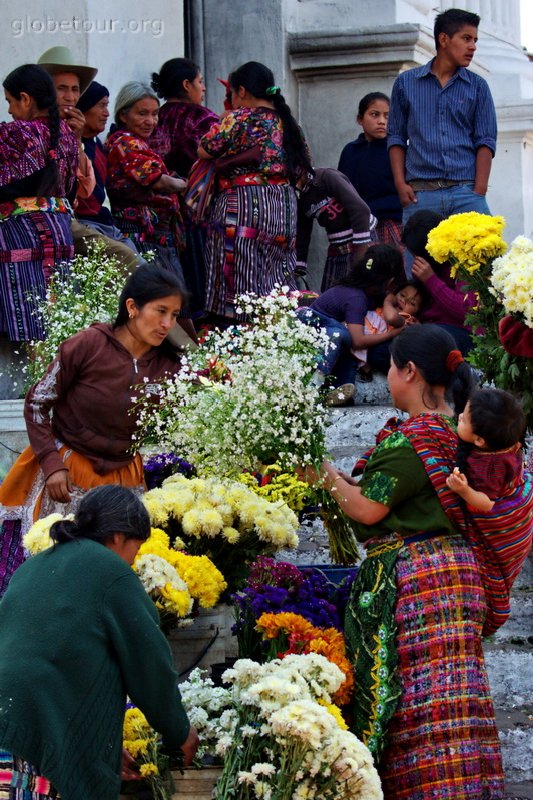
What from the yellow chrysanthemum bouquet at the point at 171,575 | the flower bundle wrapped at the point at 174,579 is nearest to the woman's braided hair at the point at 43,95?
the yellow chrysanthemum bouquet at the point at 171,575

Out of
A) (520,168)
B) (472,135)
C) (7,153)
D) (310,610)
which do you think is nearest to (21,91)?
(7,153)

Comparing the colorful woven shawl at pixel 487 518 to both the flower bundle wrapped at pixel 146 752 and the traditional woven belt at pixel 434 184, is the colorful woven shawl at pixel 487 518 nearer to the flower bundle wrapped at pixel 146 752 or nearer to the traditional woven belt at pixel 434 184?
the flower bundle wrapped at pixel 146 752

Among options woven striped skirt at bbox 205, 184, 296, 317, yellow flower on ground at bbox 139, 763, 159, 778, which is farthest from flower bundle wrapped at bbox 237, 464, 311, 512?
woven striped skirt at bbox 205, 184, 296, 317

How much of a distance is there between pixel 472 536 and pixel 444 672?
430 mm

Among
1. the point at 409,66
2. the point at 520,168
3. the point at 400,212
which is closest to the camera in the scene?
the point at 400,212

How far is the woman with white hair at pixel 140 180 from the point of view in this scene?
8.33 m

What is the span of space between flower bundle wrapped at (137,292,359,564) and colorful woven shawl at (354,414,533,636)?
34cm

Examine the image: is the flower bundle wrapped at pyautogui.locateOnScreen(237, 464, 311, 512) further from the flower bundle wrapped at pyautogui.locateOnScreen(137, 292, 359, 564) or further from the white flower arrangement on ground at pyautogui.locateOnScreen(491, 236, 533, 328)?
the white flower arrangement on ground at pyautogui.locateOnScreen(491, 236, 533, 328)

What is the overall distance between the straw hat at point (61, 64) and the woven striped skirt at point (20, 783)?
5342 millimetres

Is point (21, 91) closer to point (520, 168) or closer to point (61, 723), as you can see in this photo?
point (61, 723)

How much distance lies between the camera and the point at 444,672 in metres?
4.38

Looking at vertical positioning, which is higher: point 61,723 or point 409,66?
point 409,66

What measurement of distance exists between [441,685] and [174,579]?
2.96 ft

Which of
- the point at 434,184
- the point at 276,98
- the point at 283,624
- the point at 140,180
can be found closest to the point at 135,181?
the point at 140,180
